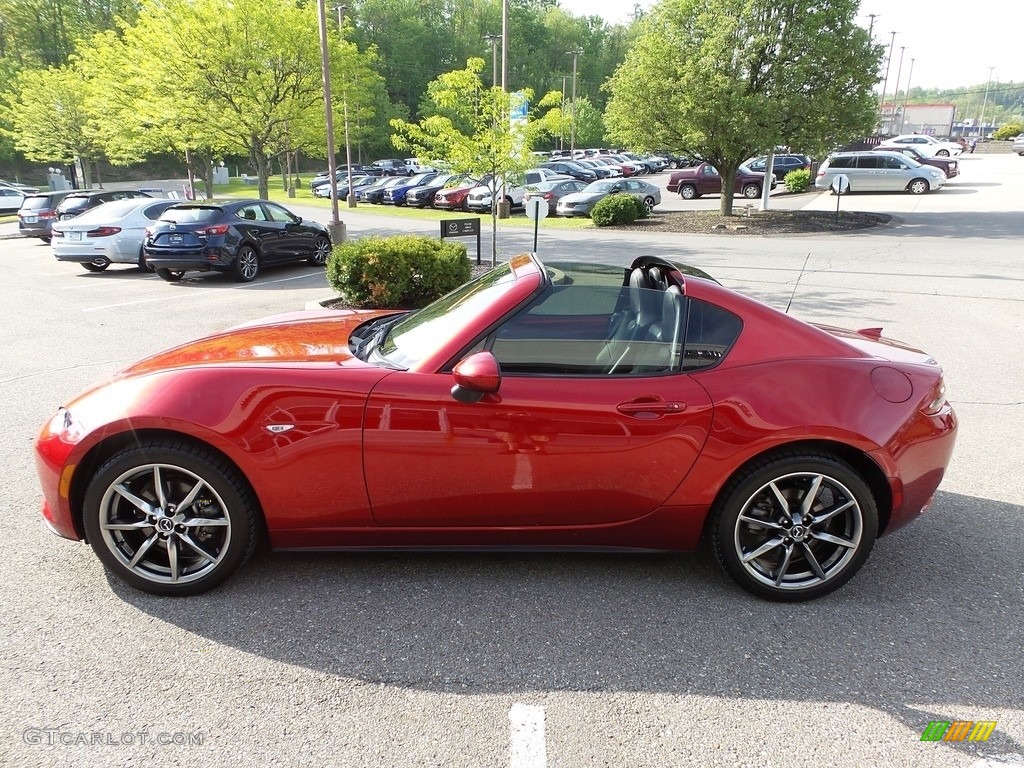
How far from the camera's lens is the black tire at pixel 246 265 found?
43.1 feet

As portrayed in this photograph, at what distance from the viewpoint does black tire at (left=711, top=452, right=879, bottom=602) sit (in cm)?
309

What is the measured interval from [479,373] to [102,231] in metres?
14.4

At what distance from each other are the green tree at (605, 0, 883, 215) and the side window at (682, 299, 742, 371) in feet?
62.7

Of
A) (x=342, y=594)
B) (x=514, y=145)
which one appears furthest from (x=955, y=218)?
(x=342, y=594)

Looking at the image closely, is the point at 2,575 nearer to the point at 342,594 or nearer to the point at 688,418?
the point at 342,594

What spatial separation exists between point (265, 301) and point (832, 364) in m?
9.60

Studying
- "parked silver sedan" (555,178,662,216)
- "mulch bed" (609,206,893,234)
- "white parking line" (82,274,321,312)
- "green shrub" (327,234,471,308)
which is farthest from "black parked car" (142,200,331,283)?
"parked silver sedan" (555,178,662,216)

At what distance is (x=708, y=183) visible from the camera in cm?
3259

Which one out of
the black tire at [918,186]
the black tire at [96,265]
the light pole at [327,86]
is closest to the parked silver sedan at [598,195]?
the light pole at [327,86]

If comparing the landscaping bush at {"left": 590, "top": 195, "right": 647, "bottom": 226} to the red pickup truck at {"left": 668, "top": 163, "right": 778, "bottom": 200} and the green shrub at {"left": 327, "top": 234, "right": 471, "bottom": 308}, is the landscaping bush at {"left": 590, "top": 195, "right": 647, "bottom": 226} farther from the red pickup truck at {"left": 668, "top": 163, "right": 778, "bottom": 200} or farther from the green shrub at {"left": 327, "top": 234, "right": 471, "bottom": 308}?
the green shrub at {"left": 327, "top": 234, "right": 471, "bottom": 308}

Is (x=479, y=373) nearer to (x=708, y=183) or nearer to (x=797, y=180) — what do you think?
(x=708, y=183)

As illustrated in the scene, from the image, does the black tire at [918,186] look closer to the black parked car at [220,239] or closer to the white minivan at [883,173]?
the white minivan at [883,173]

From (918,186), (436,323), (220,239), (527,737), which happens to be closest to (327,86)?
(220,239)

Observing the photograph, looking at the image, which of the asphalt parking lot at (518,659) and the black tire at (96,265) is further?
the black tire at (96,265)
